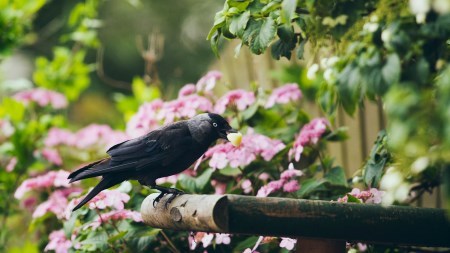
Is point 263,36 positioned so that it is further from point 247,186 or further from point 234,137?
point 247,186

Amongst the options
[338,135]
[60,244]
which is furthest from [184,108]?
[60,244]

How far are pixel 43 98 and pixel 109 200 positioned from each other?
67.3 inches

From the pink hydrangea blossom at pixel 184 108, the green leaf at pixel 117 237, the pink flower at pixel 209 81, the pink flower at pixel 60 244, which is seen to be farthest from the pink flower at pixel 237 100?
the pink flower at pixel 60 244

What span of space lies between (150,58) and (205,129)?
58.5 inches

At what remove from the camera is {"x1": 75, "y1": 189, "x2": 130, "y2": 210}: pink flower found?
2.86m

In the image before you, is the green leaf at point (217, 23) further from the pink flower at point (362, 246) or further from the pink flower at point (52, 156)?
the pink flower at point (52, 156)

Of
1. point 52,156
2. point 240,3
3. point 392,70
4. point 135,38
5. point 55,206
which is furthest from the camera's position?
point 135,38

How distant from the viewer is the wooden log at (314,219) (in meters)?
2.00

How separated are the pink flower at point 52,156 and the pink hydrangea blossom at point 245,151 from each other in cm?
142

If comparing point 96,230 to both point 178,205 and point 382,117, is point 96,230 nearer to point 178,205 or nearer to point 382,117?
point 178,205

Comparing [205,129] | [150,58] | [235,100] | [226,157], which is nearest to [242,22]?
[205,129]

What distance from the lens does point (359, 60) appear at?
189 cm

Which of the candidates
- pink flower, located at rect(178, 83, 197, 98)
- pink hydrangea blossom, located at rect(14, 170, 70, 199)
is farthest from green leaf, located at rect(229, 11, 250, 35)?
pink hydrangea blossom, located at rect(14, 170, 70, 199)

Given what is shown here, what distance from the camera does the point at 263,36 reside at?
2318 mm
